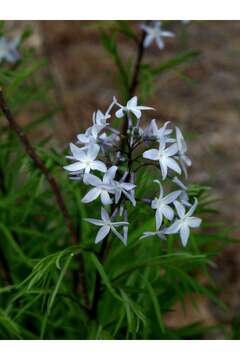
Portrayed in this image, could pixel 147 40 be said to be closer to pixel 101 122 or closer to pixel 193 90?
pixel 101 122

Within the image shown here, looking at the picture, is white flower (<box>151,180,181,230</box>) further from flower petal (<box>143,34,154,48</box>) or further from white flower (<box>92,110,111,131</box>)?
flower petal (<box>143,34,154,48</box>)

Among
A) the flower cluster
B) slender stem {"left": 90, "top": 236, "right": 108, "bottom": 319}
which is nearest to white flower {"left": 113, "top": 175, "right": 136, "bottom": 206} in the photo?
the flower cluster

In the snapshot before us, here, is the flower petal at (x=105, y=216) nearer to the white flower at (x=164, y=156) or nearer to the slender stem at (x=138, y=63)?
the white flower at (x=164, y=156)

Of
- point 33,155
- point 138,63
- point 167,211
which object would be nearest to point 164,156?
point 167,211

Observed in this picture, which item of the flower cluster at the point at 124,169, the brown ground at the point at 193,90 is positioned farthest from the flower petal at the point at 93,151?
the brown ground at the point at 193,90

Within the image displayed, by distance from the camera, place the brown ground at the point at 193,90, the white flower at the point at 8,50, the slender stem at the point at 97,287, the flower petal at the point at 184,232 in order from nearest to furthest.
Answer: the flower petal at the point at 184,232
the slender stem at the point at 97,287
the white flower at the point at 8,50
the brown ground at the point at 193,90
